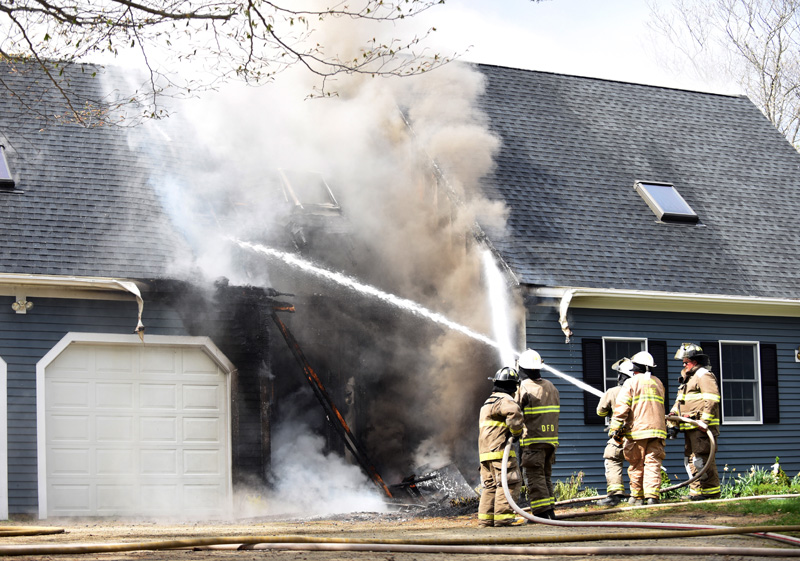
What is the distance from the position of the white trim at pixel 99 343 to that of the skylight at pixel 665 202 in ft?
22.8

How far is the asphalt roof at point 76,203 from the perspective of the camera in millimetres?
11484

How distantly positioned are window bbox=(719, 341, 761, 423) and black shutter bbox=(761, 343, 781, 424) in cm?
8

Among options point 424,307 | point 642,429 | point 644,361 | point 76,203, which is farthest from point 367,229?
point 642,429

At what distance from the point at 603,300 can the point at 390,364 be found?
3.15m

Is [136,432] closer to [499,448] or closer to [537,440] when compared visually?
[499,448]

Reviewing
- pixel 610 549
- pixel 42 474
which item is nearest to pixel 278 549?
pixel 610 549

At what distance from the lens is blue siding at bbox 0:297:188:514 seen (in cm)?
1097

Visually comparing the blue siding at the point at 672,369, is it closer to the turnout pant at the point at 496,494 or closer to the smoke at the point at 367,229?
the smoke at the point at 367,229

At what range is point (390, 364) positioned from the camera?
1371 cm

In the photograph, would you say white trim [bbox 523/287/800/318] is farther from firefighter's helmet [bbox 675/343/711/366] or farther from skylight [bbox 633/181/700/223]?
firefighter's helmet [bbox 675/343/711/366]

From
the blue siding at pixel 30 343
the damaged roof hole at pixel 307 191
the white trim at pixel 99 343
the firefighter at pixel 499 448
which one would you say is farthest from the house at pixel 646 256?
the blue siding at pixel 30 343

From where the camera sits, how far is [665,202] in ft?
48.6

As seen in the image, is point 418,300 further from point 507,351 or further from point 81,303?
point 81,303

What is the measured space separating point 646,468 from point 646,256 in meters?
4.55
